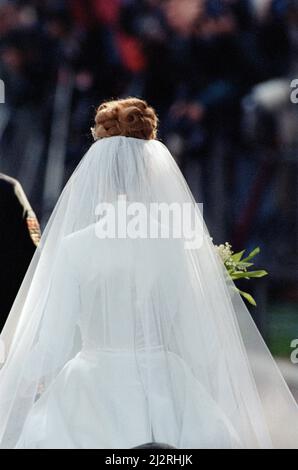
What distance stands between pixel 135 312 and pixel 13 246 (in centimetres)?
115

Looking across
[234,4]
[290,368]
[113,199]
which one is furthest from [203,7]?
[113,199]

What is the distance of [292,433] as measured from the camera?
1.95 meters

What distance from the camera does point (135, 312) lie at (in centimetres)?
175

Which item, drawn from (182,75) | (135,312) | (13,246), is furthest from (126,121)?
(182,75)

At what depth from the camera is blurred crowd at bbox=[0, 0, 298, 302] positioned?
13.8 feet

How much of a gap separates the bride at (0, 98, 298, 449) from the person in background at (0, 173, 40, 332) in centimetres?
90

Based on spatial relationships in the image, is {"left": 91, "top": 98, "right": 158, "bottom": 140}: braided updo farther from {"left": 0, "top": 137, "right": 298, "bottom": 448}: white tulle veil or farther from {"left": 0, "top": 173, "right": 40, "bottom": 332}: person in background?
{"left": 0, "top": 173, "right": 40, "bottom": 332}: person in background

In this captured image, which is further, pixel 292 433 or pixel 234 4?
pixel 234 4

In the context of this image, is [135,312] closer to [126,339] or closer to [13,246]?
[126,339]

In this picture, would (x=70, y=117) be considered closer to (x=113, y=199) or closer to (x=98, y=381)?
(x=113, y=199)

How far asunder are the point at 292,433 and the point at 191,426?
1.40 feet

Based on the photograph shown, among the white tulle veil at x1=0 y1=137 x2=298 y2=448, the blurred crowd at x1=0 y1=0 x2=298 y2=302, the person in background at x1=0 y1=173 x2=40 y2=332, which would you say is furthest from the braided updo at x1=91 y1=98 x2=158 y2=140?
the blurred crowd at x1=0 y1=0 x2=298 y2=302

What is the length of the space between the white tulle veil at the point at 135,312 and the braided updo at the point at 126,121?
0.13ft

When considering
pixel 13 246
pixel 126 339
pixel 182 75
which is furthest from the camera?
pixel 182 75
